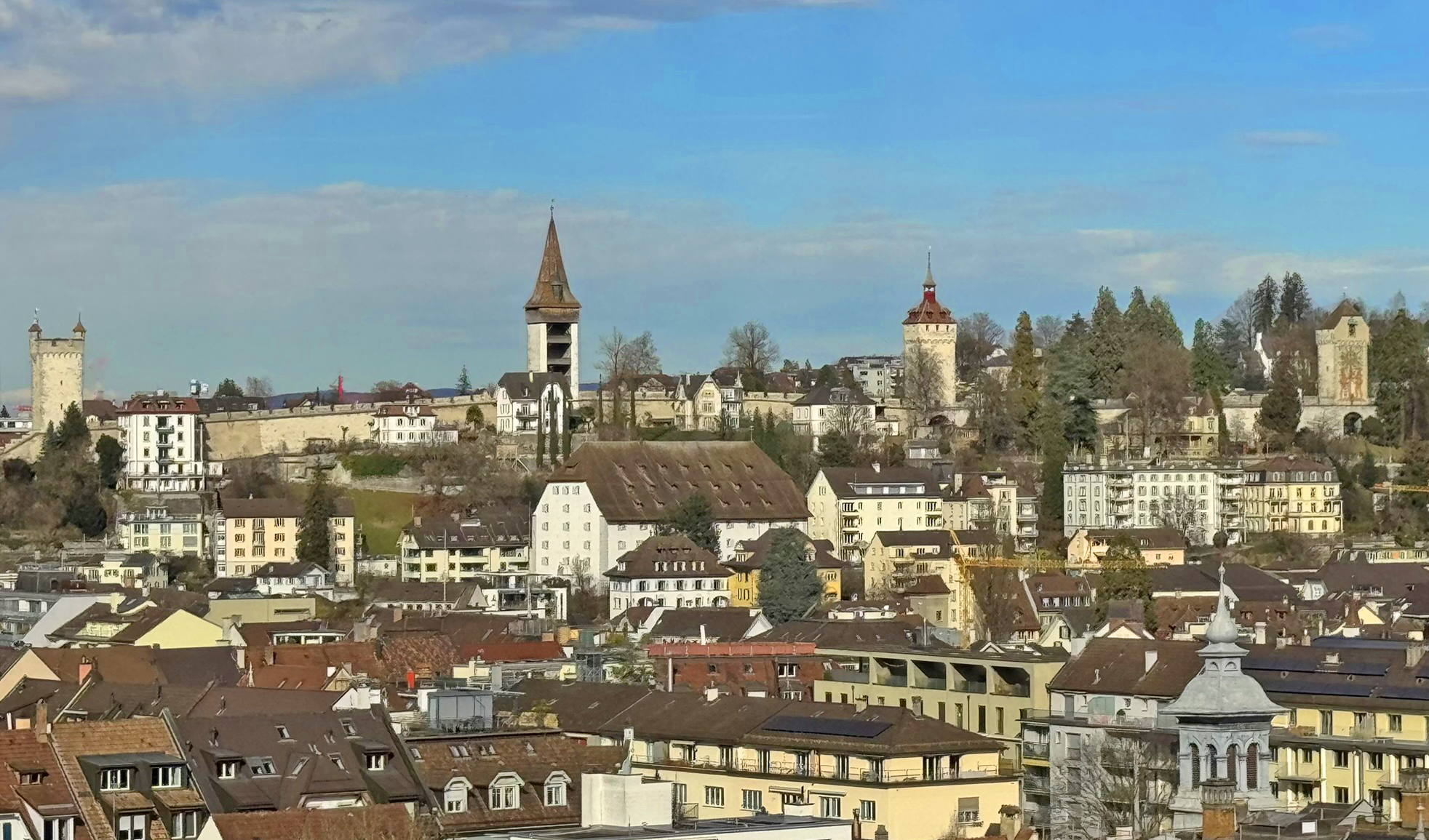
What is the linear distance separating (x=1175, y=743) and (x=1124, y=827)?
5.87 metres

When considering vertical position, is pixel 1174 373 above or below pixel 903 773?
above

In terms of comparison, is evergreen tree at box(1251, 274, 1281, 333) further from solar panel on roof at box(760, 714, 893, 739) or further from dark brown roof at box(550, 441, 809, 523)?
solar panel on roof at box(760, 714, 893, 739)

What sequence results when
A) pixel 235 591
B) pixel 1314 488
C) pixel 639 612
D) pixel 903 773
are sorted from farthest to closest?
pixel 1314 488
pixel 235 591
pixel 639 612
pixel 903 773

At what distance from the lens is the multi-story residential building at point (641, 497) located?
11406 cm

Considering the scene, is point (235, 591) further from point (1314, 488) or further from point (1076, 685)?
point (1076, 685)

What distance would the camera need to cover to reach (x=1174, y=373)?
131 m

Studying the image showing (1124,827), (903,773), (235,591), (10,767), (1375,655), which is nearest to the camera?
(10,767)

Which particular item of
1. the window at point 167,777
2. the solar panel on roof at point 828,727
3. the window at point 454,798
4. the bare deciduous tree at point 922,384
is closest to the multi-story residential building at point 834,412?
the bare deciduous tree at point 922,384

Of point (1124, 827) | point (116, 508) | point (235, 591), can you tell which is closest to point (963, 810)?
point (1124, 827)

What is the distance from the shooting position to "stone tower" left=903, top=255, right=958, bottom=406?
139625mm

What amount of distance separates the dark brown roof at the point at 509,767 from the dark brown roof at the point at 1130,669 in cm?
1340

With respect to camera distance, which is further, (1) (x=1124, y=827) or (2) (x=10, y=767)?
(1) (x=1124, y=827)

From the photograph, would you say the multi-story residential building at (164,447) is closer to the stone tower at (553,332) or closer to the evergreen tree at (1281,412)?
the stone tower at (553,332)

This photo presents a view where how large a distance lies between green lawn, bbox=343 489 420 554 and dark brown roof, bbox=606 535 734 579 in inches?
618
